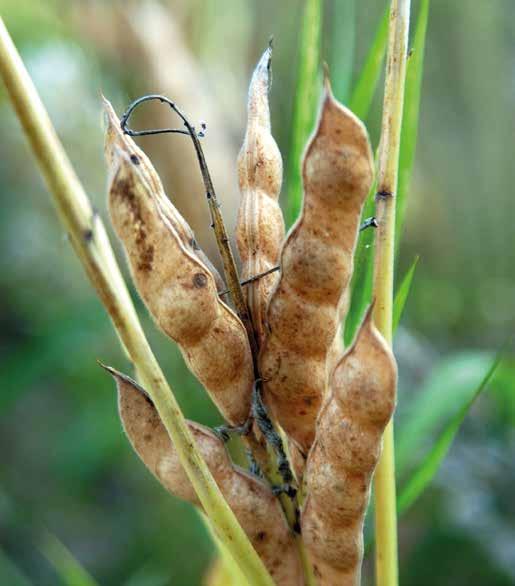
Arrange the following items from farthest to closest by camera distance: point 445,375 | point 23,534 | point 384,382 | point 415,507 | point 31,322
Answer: point 31,322 < point 23,534 < point 415,507 < point 445,375 < point 384,382

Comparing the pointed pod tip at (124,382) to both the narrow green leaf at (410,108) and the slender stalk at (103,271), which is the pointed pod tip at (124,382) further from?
the narrow green leaf at (410,108)

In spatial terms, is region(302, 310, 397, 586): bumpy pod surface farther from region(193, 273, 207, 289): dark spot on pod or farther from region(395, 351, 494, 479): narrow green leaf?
region(395, 351, 494, 479): narrow green leaf

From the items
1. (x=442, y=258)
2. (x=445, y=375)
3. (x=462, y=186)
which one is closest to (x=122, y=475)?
(x=442, y=258)

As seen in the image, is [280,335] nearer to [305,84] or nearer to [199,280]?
[199,280]

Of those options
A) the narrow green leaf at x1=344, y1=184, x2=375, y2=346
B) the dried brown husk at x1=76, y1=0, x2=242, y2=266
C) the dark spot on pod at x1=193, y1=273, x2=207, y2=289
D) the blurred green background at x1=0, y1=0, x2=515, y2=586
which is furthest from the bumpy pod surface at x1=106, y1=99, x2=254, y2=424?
the dried brown husk at x1=76, y1=0, x2=242, y2=266

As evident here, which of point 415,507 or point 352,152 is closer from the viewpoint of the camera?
point 352,152

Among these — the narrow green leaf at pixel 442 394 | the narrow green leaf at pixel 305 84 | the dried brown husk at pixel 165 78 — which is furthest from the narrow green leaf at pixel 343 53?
the dried brown husk at pixel 165 78

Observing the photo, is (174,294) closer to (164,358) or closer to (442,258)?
(164,358)
